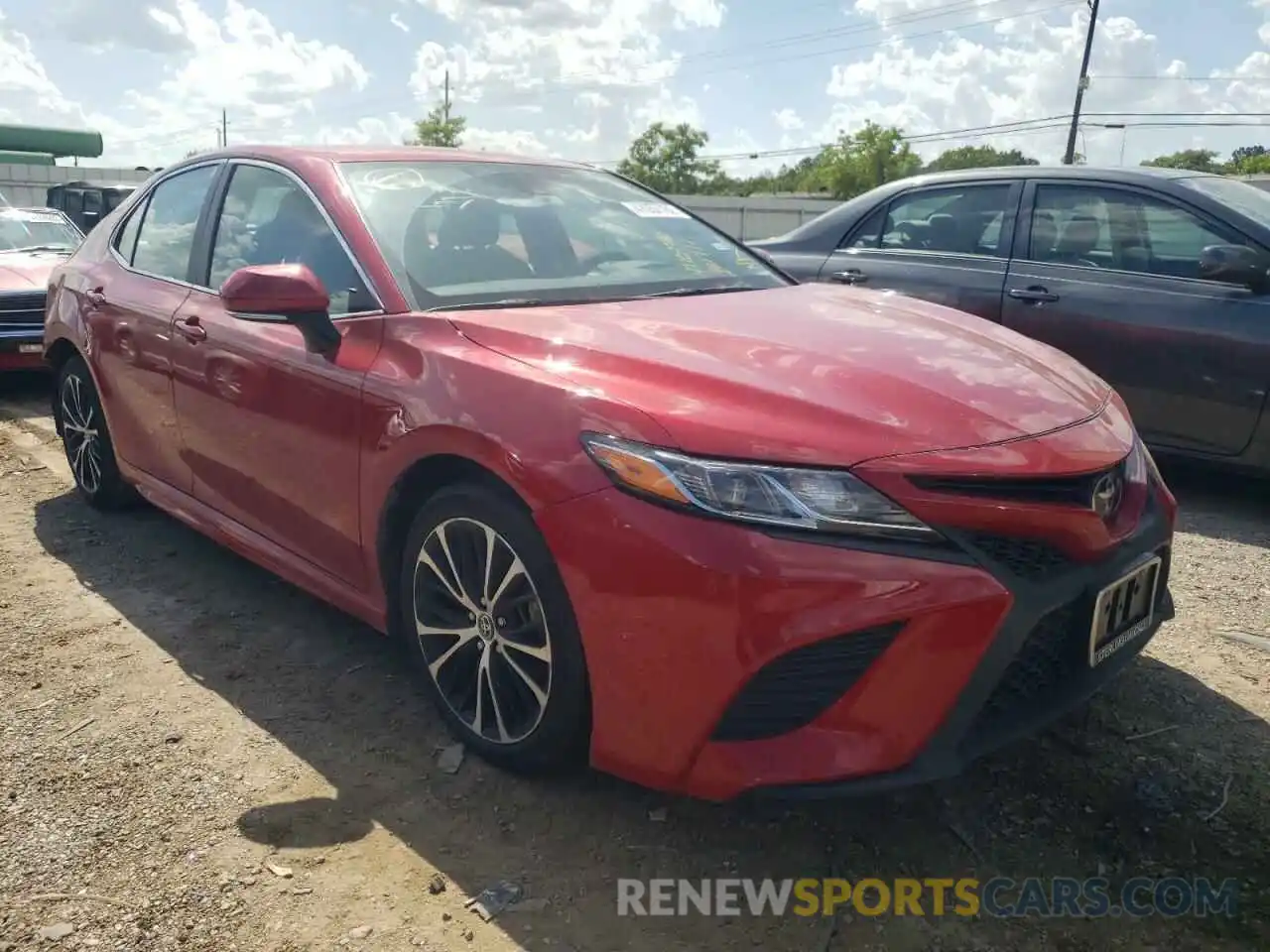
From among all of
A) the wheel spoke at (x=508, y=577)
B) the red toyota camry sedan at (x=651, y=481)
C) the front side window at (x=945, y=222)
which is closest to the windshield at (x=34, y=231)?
the red toyota camry sedan at (x=651, y=481)

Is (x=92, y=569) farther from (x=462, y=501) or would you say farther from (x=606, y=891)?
(x=606, y=891)

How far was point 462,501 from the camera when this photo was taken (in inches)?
96.8

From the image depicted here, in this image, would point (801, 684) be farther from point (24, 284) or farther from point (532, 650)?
point (24, 284)

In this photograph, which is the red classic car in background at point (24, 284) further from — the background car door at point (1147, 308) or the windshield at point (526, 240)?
the background car door at point (1147, 308)

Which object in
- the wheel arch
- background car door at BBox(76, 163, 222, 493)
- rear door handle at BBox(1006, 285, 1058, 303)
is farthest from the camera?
rear door handle at BBox(1006, 285, 1058, 303)

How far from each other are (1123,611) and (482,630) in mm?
1437

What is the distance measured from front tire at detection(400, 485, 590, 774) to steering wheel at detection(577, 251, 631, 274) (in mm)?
972

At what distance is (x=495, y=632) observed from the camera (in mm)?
2475

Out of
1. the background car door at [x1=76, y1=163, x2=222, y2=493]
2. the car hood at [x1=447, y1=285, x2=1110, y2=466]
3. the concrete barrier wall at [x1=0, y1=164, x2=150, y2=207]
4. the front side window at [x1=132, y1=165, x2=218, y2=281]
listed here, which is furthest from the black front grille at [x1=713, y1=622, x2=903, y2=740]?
the concrete barrier wall at [x1=0, y1=164, x2=150, y2=207]

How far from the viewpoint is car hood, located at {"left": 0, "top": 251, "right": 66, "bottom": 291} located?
7477 millimetres

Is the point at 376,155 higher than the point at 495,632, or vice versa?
the point at 376,155

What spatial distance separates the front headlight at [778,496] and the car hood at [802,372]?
0.11 feet

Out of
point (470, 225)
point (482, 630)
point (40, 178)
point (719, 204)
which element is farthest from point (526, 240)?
point (40, 178)

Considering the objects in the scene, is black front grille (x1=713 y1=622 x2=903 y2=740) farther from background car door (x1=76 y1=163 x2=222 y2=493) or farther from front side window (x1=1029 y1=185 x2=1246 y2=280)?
front side window (x1=1029 y1=185 x2=1246 y2=280)
